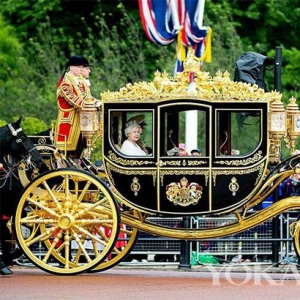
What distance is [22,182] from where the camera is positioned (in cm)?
1683

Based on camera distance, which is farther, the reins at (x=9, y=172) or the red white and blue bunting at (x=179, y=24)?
the red white and blue bunting at (x=179, y=24)

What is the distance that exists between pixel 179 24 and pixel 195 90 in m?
10.9

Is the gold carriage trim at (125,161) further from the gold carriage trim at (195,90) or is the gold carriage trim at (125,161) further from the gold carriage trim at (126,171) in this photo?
the gold carriage trim at (195,90)

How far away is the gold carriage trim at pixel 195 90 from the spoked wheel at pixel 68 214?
1004 millimetres

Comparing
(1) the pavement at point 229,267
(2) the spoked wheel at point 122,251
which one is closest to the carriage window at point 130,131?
(2) the spoked wheel at point 122,251

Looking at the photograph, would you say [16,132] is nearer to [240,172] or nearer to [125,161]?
[125,161]

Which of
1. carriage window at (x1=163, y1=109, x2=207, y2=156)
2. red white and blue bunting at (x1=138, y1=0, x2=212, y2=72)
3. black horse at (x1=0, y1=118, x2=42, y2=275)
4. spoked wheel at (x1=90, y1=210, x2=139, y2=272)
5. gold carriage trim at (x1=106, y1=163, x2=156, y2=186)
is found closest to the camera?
gold carriage trim at (x1=106, y1=163, x2=156, y2=186)

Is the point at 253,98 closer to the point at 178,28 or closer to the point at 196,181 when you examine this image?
the point at 196,181

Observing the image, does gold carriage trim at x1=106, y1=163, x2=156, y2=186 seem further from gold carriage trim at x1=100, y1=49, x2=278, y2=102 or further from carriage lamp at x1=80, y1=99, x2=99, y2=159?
gold carriage trim at x1=100, y1=49, x2=278, y2=102

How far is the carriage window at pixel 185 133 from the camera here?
16.0 metres

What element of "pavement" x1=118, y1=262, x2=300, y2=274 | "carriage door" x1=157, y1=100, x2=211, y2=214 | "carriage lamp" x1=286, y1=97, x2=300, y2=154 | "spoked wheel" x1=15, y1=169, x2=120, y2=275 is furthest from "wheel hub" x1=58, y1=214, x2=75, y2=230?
"carriage lamp" x1=286, y1=97, x2=300, y2=154

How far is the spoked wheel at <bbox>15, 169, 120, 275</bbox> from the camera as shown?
15.6m

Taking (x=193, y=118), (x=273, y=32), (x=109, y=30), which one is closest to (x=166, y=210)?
(x=193, y=118)

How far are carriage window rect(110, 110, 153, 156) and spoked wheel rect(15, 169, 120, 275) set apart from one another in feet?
1.83
